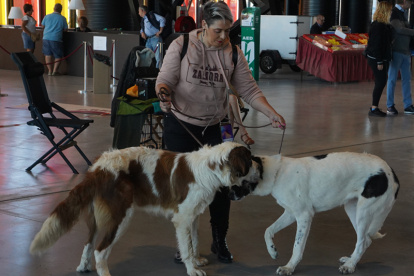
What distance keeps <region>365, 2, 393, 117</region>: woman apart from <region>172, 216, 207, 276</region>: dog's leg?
293 inches

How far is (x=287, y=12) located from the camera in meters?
Answer: 20.7

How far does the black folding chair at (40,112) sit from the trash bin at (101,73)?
6382 mm

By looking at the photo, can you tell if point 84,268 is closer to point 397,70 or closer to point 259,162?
point 259,162

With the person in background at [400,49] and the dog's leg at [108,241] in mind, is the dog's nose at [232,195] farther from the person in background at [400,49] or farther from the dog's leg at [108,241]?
the person in background at [400,49]

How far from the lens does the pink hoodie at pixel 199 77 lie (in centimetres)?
362

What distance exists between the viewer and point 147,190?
3.34 m

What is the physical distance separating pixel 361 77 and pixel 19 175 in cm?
1248

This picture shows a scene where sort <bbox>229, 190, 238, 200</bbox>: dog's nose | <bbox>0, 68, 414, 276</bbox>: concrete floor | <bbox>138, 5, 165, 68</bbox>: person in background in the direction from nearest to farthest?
<bbox>229, 190, 238, 200</bbox>: dog's nose, <bbox>0, 68, 414, 276</bbox>: concrete floor, <bbox>138, 5, 165, 68</bbox>: person in background

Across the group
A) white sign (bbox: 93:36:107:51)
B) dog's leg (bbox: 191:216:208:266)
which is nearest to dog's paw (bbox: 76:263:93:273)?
dog's leg (bbox: 191:216:208:266)

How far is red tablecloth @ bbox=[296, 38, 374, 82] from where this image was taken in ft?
50.4

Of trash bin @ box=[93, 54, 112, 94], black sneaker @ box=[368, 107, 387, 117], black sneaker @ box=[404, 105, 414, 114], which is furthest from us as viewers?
trash bin @ box=[93, 54, 112, 94]

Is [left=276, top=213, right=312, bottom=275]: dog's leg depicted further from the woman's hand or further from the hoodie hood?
the hoodie hood

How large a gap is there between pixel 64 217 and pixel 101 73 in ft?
33.1

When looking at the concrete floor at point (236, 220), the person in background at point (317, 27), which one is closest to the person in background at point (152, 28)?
the person in background at point (317, 27)
